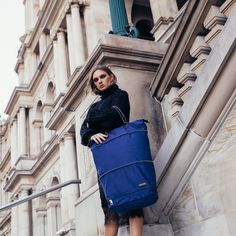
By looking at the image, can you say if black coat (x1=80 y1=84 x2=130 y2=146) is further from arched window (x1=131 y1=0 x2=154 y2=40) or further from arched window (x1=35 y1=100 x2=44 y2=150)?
arched window (x1=35 y1=100 x2=44 y2=150)

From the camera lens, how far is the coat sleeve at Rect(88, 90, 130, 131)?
10.1ft

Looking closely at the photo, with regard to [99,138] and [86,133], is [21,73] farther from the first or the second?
[99,138]

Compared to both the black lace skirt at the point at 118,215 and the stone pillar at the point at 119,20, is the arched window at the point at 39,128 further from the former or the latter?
the black lace skirt at the point at 118,215

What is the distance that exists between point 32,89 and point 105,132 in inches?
852

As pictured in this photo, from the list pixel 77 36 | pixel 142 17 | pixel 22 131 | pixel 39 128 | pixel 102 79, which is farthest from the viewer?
pixel 22 131

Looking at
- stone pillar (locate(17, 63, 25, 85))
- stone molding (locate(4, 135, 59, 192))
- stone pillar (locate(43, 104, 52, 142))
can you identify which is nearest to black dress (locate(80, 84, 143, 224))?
stone molding (locate(4, 135, 59, 192))

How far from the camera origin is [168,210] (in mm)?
3443

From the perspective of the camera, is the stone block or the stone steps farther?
the stone steps

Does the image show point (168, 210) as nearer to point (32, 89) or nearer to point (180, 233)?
point (180, 233)

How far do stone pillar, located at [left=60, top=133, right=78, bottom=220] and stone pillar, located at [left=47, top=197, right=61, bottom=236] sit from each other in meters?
2.95

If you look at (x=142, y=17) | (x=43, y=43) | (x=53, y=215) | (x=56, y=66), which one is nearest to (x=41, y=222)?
(x=53, y=215)

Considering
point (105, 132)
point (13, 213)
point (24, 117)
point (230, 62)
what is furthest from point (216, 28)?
point (24, 117)

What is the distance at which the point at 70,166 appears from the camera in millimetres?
15805

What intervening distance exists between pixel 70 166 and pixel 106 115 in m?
13.0
